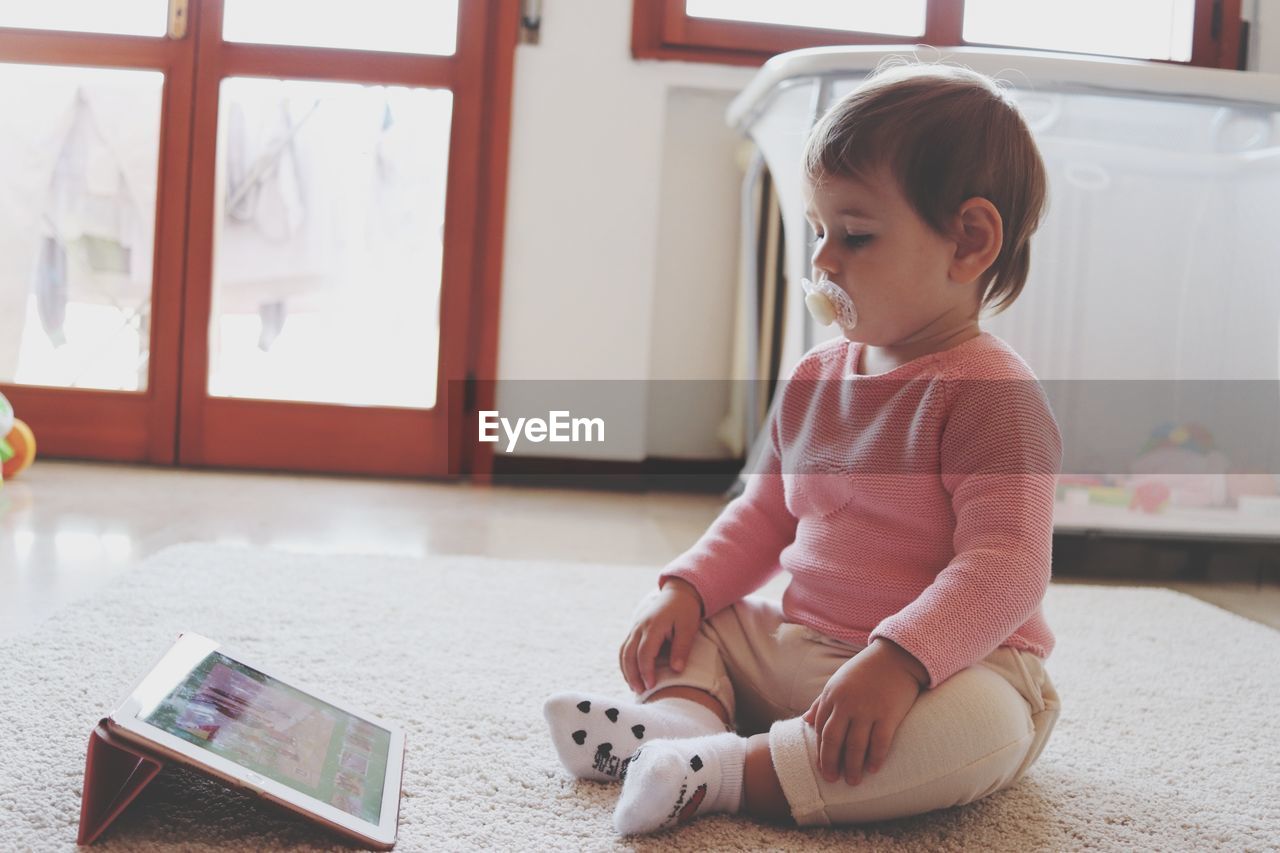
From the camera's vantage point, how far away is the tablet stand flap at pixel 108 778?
22.8 inches

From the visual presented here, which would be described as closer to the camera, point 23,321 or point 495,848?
point 495,848

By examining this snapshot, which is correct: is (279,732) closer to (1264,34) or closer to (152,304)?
(152,304)

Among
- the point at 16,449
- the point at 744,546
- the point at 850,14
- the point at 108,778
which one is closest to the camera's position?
the point at 108,778

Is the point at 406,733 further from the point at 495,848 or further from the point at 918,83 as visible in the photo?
the point at 918,83

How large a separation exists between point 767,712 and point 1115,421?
3.28ft

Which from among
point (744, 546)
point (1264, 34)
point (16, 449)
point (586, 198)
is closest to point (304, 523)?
point (16, 449)

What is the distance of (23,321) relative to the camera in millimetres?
2258

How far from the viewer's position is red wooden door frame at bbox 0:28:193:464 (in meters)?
2.21

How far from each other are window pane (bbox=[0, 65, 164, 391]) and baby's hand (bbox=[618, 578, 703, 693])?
172cm

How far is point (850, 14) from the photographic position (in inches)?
92.4

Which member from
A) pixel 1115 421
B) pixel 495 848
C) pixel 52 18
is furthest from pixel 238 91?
pixel 495 848

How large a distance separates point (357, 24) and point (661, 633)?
178 cm

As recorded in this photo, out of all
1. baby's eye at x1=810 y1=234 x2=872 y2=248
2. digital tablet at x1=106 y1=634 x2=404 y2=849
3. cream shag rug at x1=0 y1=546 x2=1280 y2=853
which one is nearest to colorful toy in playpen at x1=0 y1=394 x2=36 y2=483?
cream shag rug at x1=0 y1=546 x2=1280 y2=853

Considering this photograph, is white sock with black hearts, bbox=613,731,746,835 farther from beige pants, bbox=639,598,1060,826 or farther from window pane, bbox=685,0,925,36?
window pane, bbox=685,0,925,36
